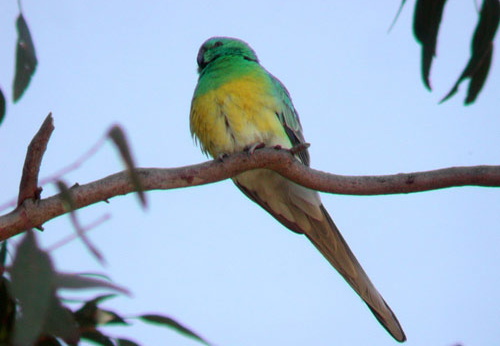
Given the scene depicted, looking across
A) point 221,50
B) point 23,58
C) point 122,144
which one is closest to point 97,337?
point 122,144

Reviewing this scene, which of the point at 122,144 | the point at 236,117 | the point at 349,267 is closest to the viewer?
the point at 122,144

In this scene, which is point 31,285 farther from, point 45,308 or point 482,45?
point 482,45

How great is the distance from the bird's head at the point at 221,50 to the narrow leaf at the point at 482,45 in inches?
82.5

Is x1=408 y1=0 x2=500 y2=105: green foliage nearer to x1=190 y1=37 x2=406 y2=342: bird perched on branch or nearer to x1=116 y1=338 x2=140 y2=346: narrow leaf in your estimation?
x1=116 y1=338 x2=140 y2=346: narrow leaf

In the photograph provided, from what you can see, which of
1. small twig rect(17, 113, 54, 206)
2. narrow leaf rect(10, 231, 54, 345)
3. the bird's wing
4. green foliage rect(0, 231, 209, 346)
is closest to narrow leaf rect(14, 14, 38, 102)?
small twig rect(17, 113, 54, 206)

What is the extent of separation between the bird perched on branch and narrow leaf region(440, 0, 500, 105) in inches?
50.0

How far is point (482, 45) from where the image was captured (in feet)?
7.58

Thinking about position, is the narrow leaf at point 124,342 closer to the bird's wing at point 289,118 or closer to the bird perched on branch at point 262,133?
the bird perched on branch at point 262,133

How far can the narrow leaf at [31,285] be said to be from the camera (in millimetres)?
1447

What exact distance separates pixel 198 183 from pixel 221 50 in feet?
6.53

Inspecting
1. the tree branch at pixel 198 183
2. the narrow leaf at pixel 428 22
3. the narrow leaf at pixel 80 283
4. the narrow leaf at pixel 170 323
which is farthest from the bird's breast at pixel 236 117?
the narrow leaf at pixel 80 283

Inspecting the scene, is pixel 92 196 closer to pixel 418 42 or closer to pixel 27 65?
pixel 27 65

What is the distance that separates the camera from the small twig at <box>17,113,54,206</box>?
2.20m

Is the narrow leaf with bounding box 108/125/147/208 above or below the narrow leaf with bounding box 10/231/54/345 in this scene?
above
